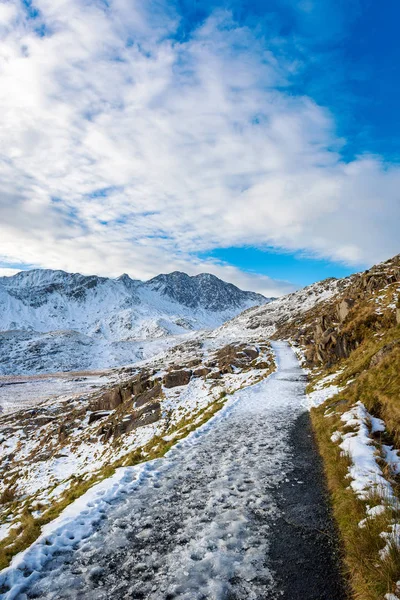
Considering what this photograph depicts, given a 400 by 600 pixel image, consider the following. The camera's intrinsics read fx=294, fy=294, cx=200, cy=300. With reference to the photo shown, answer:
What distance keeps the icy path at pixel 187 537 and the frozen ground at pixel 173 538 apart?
0.02 metres

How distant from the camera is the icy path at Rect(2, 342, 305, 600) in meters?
5.13

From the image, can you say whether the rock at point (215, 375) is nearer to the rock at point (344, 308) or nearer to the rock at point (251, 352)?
the rock at point (251, 352)

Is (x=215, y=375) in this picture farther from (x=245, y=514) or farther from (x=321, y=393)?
(x=245, y=514)

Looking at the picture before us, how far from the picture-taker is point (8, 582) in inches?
210

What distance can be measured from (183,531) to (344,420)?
25.8ft

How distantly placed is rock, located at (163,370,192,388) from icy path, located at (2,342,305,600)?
2331 centimetres

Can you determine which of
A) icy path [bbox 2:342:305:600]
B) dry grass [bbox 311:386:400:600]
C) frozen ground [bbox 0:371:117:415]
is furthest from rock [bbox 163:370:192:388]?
frozen ground [bbox 0:371:117:415]

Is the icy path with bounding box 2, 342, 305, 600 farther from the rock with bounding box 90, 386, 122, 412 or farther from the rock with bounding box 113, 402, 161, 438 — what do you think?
the rock with bounding box 90, 386, 122, 412

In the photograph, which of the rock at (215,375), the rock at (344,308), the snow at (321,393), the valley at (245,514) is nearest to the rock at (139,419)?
the rock at (215,375)

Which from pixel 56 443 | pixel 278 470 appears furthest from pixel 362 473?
pixel 56 443

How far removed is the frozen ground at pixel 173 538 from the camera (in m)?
5.15

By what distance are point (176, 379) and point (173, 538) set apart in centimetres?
2978

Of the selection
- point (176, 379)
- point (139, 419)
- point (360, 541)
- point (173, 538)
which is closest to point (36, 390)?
point (176, 379)

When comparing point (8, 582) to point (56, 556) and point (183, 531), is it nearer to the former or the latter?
point (56, 556)
